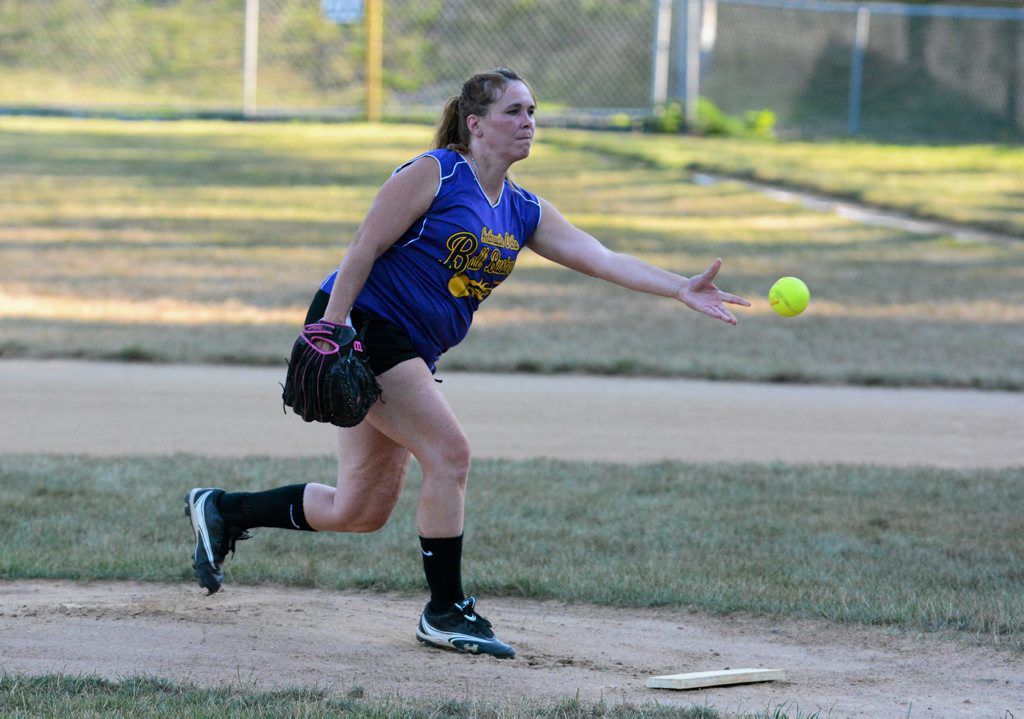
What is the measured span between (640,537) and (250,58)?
2044 centimetres

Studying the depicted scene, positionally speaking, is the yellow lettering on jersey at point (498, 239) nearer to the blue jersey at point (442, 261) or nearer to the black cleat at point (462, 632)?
the blue jersey at point (442, 261)

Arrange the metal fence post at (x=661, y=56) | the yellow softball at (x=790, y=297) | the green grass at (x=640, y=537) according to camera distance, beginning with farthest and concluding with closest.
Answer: the metal fence post at (x=661, y=56) → the green grass at (x=640, y=537) → the yellow softball at (x=790, y=297)

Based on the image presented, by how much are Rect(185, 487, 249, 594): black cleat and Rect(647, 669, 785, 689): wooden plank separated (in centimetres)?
173

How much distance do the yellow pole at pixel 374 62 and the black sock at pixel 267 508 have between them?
19.5 meters

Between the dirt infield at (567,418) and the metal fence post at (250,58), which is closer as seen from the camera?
the dirt infield at (567,418)

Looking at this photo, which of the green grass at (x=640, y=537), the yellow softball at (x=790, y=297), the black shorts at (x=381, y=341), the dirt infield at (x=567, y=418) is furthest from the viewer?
the dirt infield at (x=567, y=418)

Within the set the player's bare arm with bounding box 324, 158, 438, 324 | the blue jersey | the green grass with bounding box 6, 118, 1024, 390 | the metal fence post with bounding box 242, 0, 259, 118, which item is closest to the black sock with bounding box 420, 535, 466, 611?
the blue jersey

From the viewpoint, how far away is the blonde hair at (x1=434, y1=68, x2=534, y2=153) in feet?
14.6

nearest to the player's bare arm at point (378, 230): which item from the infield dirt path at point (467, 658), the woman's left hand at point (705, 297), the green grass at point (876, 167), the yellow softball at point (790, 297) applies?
the woman's left hand at point (705, 297)

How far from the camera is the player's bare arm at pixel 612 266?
473 cm

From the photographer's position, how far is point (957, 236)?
16.4m

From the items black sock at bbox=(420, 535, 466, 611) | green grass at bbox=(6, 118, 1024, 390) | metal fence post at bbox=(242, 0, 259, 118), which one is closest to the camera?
black sock at bbox=(420, 535, 466, 611)

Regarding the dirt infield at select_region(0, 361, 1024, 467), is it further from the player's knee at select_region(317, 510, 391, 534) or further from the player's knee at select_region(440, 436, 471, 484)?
the player's knee at select_region(440, 436, 471, 484)

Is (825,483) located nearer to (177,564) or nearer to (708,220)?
(177,564)
